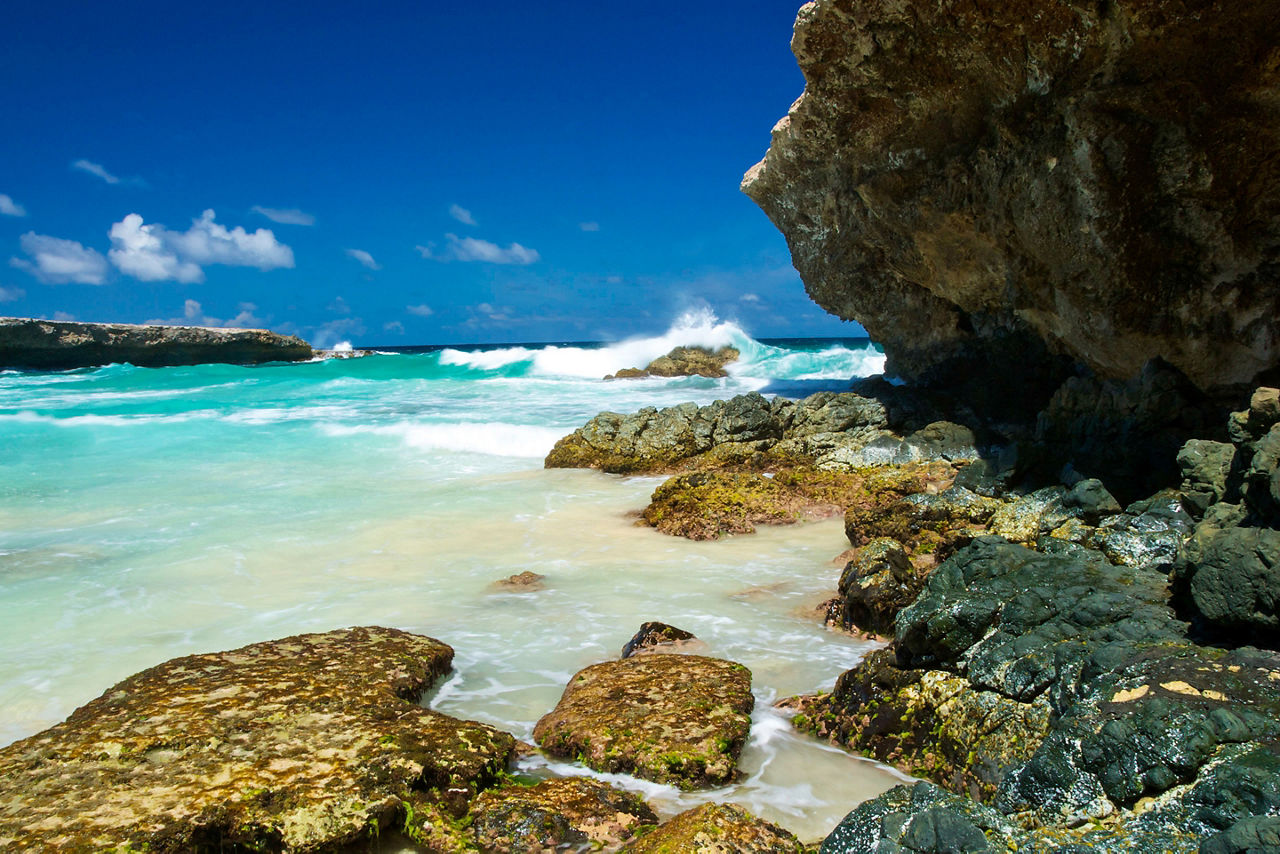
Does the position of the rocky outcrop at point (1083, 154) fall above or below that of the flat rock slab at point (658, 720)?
above

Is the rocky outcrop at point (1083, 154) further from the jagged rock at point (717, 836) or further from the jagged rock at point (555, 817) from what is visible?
the jagged rock at point (555, 817)

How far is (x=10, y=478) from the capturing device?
11.1 m

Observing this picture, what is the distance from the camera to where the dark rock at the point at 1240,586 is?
10.2 feet

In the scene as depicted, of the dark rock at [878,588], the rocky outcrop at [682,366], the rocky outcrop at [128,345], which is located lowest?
the dark rock at [878,588]

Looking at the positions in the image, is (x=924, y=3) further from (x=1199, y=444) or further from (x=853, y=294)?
(x=853, y=294)

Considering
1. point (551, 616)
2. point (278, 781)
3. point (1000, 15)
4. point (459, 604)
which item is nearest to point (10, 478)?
point (459, 604)

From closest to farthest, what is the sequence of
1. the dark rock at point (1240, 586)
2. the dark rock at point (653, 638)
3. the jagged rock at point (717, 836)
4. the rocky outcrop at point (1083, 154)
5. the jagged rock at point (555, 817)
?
the jagged rock at point (717, 836) → the jagged rock at point (555, 817) → the dark rock at point (1240, 586) → the dark rock at point (653, 638) → the rocky outcrop at point (1083, 154)

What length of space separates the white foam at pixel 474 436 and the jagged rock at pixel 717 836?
407 inches

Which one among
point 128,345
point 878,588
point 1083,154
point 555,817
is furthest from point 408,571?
point 128,345

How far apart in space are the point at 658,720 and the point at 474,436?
1107 centimetres

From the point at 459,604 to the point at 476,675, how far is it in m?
1.34

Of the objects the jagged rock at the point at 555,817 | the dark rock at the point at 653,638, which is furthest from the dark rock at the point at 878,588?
the jagged rock at the point at 555,817

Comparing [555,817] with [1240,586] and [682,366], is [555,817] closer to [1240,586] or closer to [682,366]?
[1240,586]

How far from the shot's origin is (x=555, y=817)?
8.98ft
